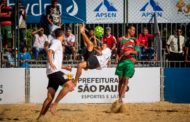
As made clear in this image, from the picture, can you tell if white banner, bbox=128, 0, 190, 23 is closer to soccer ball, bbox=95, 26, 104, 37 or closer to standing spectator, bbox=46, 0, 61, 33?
soccer ball, bbox=95, 26, 104, 37

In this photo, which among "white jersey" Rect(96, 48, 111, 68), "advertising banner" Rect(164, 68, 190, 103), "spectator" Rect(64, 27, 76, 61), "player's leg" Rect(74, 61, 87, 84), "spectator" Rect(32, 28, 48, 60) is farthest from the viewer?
"spectator" Rect(32, 28, 48, 60)

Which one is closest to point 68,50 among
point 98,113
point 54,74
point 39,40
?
point 39,40

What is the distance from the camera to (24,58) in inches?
698

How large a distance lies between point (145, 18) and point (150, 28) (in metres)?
0.38

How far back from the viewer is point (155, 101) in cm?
1703

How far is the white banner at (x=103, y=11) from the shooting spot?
18484mm

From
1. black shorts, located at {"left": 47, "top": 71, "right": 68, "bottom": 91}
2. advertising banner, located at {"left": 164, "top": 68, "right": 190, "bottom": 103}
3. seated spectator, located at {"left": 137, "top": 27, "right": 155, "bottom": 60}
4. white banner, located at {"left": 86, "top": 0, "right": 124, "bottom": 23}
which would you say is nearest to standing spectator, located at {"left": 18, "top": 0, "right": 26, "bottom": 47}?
white banner, located at {"left": 86, "top": 0, "right": 124, "bottom": 23}

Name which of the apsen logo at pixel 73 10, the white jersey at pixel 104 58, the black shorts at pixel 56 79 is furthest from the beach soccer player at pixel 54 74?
the apsen logo at pixel 73 10

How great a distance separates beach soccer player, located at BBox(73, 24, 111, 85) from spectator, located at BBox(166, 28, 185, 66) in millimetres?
2607

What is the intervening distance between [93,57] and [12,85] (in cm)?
271

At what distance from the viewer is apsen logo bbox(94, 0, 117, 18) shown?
18.5m

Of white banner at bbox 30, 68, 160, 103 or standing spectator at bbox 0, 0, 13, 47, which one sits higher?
standing spectator at bbox 0, 0, 13, 47

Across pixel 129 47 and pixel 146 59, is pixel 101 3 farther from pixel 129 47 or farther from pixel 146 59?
pixel 129 47

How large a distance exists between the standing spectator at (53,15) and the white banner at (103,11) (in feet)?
3.26
